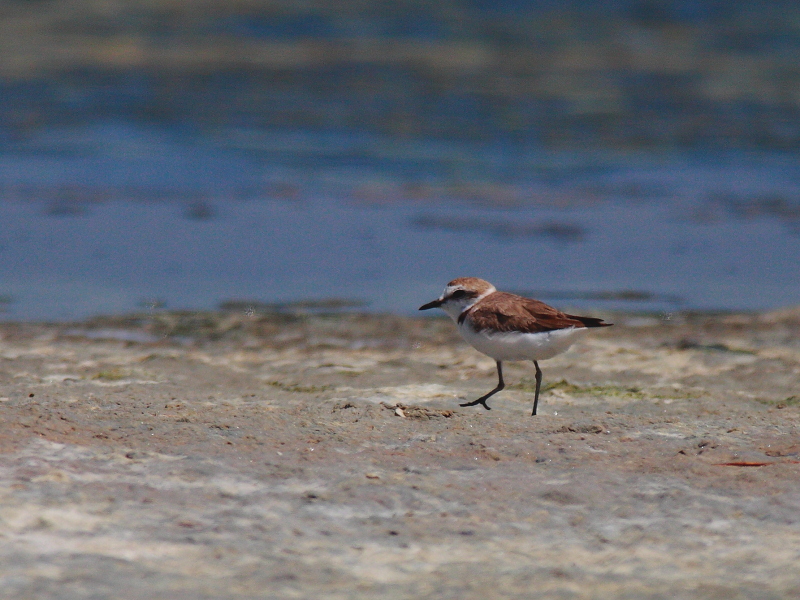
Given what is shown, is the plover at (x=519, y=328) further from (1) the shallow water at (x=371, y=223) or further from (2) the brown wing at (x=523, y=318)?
(1) the shallow water at (x=371, y=223)

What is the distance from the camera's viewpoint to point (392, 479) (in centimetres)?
381

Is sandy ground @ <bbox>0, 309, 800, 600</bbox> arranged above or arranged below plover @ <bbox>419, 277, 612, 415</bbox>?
below

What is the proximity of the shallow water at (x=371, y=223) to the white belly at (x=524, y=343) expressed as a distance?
9.02 feet

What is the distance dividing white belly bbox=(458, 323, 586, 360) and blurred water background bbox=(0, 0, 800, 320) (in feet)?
9.06

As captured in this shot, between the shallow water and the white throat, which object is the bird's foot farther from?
the shallow water

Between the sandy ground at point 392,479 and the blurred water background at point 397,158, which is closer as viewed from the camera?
the sandy ground at point 392,479

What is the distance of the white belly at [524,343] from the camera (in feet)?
15.7

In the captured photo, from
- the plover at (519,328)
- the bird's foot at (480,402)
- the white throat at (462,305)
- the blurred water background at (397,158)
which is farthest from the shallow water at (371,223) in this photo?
the plover at (519,328)

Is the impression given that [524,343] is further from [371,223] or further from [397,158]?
[397,158]

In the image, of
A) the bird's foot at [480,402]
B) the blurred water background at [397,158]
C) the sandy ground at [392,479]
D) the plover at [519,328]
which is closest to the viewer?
the sandy ground at [392,479]

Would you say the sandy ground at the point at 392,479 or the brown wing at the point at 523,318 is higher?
the brown wing at the point at 523,318

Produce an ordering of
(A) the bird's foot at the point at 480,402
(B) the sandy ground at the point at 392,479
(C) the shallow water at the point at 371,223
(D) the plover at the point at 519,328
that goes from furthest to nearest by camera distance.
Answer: (C) the shallow water at the point at 371,223 < (A) the bird's foot at the point at 480,402 < (D) the plover at the point at 519,328 < (B) the sandy ground at the point at 392,479

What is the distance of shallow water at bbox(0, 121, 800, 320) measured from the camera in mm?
8133

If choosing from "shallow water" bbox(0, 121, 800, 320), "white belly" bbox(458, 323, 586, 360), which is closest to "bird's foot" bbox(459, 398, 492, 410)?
"white belly" bbox(458, 323, 586, 360)
